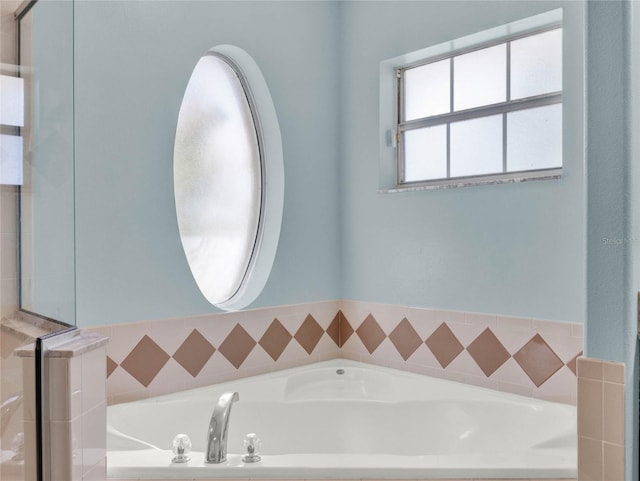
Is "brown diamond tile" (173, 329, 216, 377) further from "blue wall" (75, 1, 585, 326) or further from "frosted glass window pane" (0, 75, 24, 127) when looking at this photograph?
"frosted glass window pane" (0, 75, 24, 127)

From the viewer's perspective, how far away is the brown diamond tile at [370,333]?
2.85 m

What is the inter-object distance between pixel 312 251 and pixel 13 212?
1.69m

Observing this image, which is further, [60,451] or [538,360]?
[538,360]

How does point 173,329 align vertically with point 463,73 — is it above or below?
below

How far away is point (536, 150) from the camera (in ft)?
7.77

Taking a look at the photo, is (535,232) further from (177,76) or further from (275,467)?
(177,76)

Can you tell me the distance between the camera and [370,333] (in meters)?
2.89

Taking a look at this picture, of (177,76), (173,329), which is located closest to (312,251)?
(173,329)

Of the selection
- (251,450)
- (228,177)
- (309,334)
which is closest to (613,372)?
(251,450)

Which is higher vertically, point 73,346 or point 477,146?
point 477,146

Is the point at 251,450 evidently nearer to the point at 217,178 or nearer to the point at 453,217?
the point at 453,217

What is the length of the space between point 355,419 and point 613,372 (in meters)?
1.36

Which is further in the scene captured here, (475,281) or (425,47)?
(425,47)

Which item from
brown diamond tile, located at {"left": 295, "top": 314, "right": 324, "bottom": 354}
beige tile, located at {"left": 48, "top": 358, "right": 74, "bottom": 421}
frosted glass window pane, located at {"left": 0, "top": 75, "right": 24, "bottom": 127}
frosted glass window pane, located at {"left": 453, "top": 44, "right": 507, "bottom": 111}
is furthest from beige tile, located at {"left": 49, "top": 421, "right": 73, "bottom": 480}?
frosted glass window pane, located at {"left": 453, "top": 44, "right": 507, "bottom": 111}
